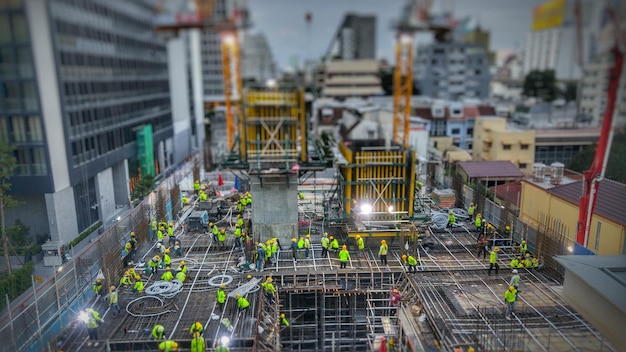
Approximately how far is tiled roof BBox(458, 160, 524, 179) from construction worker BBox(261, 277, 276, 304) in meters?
20.6

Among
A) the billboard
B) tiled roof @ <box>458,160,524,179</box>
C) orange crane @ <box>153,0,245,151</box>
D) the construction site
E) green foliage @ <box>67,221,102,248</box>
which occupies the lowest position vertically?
green foliage @ <box>67,221,102,248</box>

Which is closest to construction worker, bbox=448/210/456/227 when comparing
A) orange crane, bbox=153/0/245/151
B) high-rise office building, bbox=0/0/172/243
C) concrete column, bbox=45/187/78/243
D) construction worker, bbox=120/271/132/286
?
construction worker, bbox=120/271/132/286

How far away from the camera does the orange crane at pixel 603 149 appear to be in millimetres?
10906

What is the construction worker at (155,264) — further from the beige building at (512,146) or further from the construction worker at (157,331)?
the beige building at (512,146)

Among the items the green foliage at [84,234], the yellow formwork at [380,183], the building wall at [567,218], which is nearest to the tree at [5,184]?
the green foliage at [84,234]

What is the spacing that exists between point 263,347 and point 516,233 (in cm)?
1522

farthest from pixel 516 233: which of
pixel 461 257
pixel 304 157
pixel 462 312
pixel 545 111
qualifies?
pixel 545 111

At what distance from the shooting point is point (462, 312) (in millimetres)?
16297

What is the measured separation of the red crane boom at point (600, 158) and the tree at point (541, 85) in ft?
197

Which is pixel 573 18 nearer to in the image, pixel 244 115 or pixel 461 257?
pixel 461 257

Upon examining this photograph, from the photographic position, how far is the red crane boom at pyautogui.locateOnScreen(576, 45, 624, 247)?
38.0 ft

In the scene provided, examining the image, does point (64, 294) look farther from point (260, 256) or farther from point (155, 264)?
point (260, 256)

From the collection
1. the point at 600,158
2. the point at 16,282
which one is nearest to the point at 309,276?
the point at 600,158

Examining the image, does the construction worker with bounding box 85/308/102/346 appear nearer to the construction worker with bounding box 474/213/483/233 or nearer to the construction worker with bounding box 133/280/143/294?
the construction worker with bounding box 133/280/143/294
